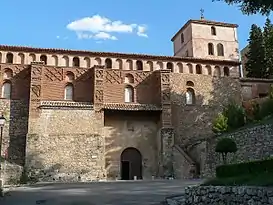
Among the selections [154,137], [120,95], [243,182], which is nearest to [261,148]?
[243,182]

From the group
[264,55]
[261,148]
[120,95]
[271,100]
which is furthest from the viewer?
[264,55]

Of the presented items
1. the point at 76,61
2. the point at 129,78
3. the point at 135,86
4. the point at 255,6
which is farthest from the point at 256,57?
the point at 255,6

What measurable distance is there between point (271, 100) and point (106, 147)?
1370 centimetres

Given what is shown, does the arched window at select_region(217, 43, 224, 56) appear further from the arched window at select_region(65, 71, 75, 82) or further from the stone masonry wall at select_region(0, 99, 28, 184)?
the stone masonry wall at select_region(0, 99, 28, 184)

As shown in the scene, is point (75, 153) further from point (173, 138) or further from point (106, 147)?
point (173, 138)

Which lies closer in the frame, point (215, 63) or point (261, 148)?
point (261, 148)

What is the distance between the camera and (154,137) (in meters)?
33.1

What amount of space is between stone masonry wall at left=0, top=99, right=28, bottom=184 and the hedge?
20350mm

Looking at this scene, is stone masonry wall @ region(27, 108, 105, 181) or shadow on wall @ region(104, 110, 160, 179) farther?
shadow on wall @ region(104, 110, 160, 179)

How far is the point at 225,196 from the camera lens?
9375 millimetres

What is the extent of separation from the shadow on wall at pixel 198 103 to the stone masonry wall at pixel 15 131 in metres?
13.0

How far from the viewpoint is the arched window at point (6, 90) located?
32.7 m

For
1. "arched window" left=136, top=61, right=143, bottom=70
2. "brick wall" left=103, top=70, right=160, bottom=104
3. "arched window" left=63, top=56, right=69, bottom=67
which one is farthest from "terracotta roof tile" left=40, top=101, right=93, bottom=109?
"arched window" left=136, top=61, right=143, bottom=70

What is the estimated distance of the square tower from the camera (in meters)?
50.4
